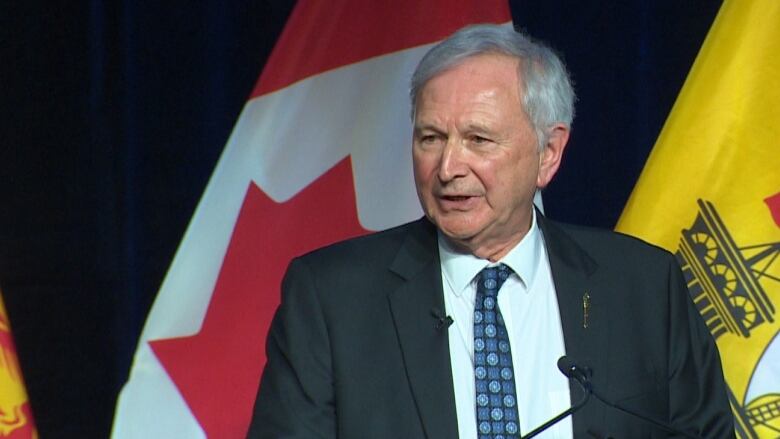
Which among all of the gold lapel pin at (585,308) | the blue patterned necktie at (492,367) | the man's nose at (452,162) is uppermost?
the man's nose at (452,162)

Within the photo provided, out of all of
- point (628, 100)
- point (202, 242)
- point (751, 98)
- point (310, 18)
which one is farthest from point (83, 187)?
point (751, 98)

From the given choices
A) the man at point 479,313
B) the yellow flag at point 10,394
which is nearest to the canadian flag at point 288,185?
the yellow flag at point 10,394

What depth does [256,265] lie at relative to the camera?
3.05 meters

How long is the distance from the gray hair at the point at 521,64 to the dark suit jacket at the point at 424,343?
9.7 inches

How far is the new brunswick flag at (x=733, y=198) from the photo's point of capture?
2.82 m

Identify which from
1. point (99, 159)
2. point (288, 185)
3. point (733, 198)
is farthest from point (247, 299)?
point (733, 198)

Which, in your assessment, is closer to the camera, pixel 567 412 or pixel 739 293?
pixel 567 412

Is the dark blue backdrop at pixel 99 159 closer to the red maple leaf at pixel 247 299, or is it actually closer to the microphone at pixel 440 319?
the red maple leaf at pixel 247 299

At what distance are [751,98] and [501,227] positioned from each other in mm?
1011

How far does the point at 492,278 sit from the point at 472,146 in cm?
25

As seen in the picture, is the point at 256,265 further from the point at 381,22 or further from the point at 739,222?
the point at 739,222

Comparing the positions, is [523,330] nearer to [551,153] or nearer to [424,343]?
[424,343]

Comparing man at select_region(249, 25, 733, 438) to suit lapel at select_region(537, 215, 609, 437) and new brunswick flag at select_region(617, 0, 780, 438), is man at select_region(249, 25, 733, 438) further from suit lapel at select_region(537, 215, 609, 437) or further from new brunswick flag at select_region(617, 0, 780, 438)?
new brunswick flag at select_region(617, 0, 780, 438)

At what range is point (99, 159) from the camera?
3.01 meters
